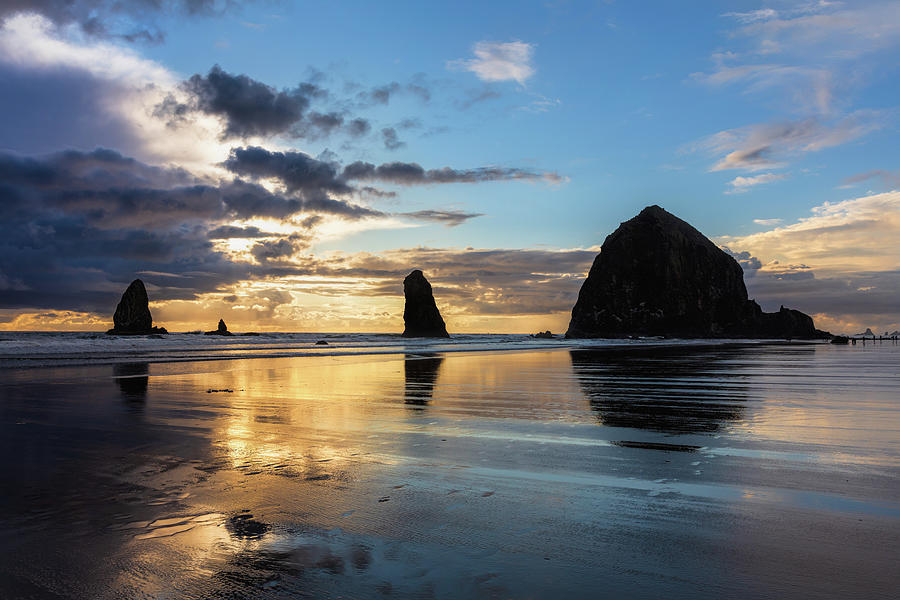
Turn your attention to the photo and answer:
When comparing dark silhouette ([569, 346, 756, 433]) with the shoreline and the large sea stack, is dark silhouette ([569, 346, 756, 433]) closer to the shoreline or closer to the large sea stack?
the shoreline

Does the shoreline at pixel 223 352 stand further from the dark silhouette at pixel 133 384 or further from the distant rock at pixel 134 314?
the distant rock at pixel 134 314

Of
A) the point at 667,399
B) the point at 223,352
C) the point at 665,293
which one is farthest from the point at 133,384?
the point at 665,293

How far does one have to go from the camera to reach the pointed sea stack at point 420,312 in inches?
4609

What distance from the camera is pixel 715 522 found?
414 cm

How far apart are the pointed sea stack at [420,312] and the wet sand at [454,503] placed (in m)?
106

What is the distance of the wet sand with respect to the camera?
325 centimetres

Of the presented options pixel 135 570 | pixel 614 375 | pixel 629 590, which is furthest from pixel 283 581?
pixel 614 375

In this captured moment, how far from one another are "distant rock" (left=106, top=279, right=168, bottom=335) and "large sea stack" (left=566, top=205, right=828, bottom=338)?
7965 cm

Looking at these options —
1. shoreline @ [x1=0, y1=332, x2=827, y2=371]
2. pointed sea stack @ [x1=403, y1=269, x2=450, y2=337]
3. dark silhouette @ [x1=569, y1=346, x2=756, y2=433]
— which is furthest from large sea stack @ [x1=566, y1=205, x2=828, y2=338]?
dark silhouette @ [x1=569, y1=346, x2=756, y2=433]

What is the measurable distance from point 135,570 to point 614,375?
57.9ft

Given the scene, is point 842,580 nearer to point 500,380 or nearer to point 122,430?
point 122,430

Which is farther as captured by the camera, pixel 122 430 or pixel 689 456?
pixel 122 430

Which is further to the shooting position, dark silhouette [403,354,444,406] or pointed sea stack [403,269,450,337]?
pointed sea stack [403,269,450,337]

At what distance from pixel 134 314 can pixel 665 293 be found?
97.5 m
